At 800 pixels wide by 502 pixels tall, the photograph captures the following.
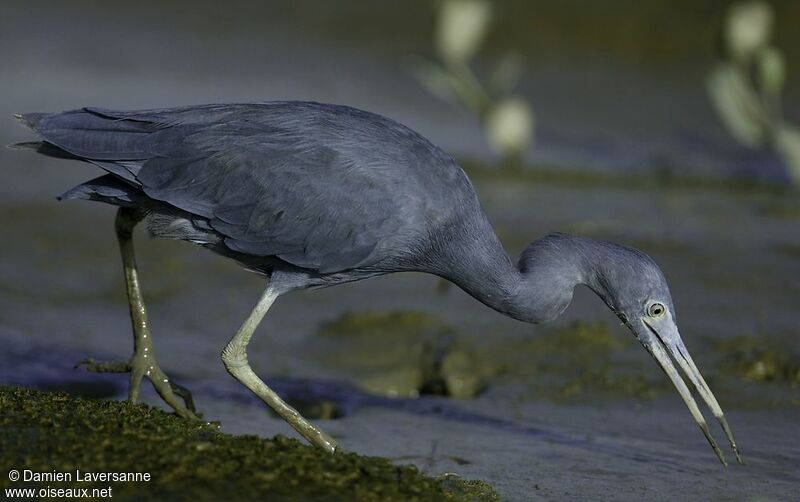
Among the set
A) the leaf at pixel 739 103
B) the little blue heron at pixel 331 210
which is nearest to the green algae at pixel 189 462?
the little blue heron at pixel 331 210

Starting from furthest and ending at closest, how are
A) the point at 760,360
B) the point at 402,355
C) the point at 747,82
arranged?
the point at 747,82
the point at 402,355
the point at 760,360

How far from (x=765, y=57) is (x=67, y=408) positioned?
714 centimetres

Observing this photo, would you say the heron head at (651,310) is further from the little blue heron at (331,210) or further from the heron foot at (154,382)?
the heron foot at (154,382)

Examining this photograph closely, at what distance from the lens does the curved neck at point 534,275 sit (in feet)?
19.2

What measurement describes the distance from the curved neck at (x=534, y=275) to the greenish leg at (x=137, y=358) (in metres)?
1.54

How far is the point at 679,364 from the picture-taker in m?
5.79

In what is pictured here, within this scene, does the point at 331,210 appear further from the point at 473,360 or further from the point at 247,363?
the point at 473,360

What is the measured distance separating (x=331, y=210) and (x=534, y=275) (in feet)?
3.30

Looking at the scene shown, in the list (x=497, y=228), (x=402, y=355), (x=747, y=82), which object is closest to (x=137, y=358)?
(x=402, y=355)

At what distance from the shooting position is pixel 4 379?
680cm

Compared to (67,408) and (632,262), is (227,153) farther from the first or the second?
(632,262)

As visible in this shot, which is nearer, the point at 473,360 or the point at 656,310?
the point at 656,310

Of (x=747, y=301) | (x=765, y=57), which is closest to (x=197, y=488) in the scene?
(x=747, y=301)

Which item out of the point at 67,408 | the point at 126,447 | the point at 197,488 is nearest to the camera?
the point at 197,488
